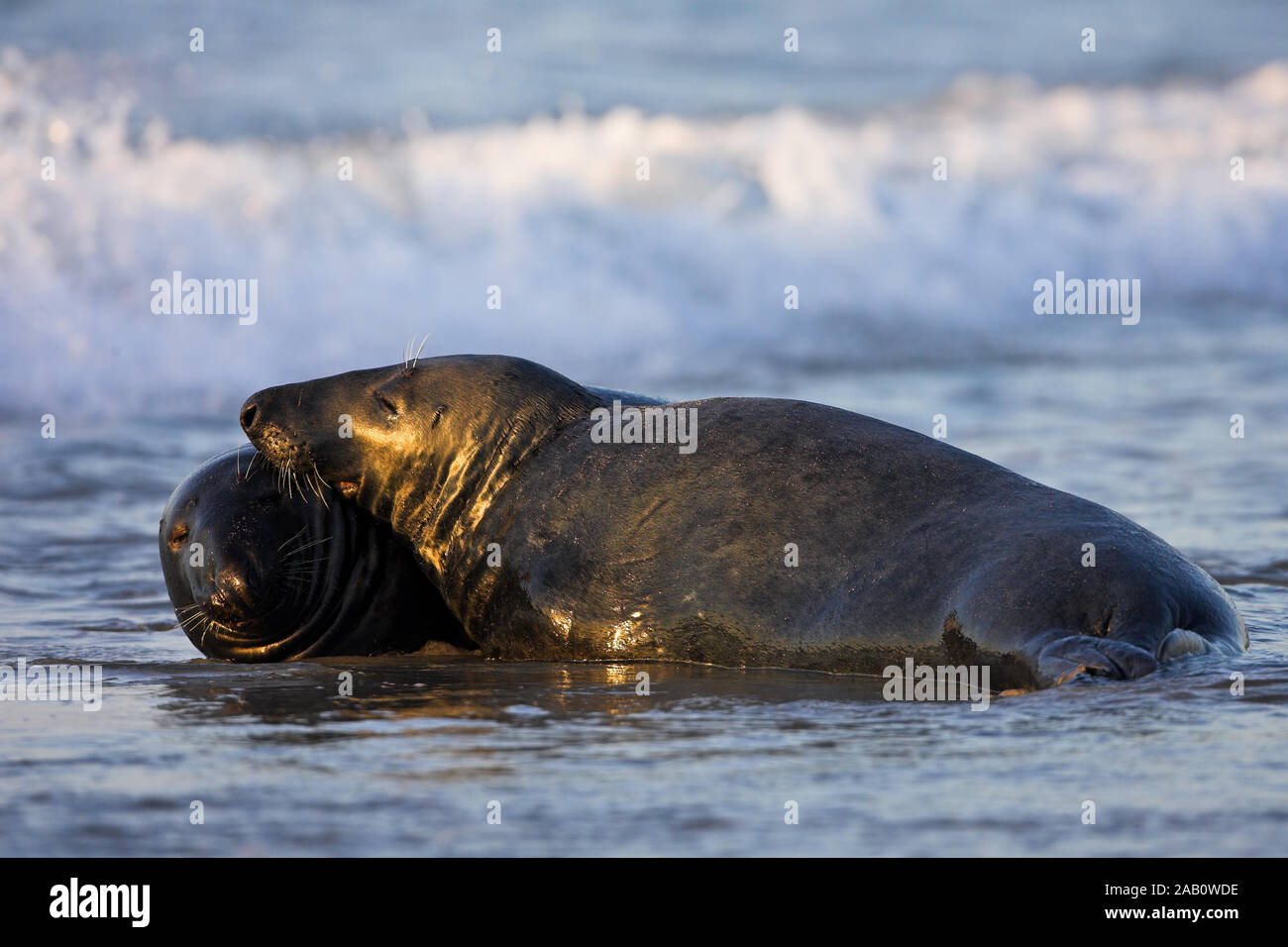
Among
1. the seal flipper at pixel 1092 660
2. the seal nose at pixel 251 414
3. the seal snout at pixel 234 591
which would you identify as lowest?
the seal flipper at pixel 1092 660

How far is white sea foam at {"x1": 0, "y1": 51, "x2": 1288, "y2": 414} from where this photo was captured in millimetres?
17688

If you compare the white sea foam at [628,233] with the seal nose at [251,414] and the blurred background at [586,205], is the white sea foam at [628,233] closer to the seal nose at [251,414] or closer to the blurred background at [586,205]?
the blurred background at [586,205]

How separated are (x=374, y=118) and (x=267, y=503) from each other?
1494 cm

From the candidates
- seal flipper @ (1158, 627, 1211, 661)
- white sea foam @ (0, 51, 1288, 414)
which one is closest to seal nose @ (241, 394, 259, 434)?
seal flipper @ (1158, 627, 1211, 661)

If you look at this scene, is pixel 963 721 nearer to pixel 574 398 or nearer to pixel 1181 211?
pixel 574 398

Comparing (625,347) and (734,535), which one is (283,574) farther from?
(625,347)

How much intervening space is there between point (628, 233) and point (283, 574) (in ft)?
47.4

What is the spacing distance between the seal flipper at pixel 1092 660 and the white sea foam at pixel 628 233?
37.6 feet

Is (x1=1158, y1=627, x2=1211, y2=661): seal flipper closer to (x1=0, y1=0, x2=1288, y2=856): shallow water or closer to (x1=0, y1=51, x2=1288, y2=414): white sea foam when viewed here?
(x1=0, y1=0, x2=1288, y2=856): shallow water

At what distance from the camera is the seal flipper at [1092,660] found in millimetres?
5426

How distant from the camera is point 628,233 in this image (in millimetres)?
21078

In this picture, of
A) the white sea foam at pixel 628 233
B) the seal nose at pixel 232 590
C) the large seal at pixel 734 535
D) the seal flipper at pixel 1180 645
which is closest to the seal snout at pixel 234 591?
the seal nose at pixel 232 590

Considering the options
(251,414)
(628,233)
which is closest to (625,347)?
(628,233)
